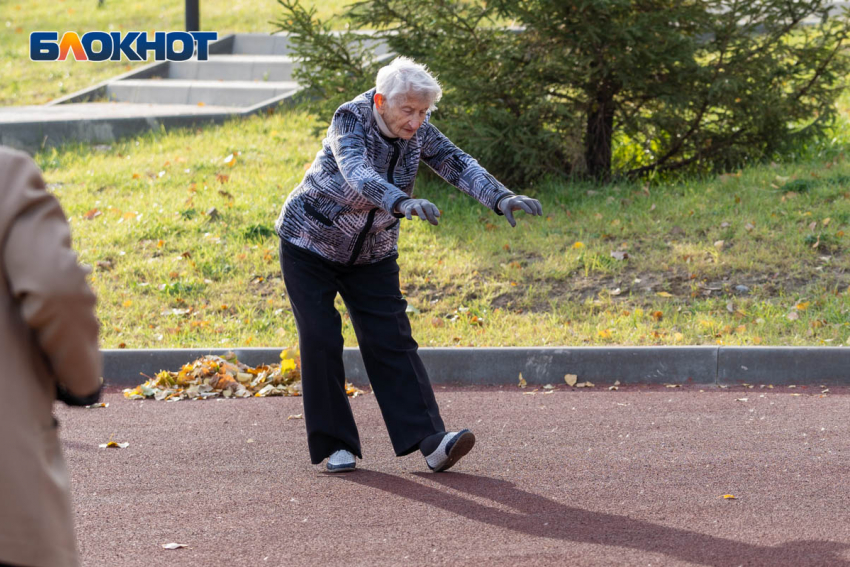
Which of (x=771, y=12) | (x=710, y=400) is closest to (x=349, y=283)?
(x=710, y=400)

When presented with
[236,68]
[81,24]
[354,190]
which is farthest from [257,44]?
[354,190]

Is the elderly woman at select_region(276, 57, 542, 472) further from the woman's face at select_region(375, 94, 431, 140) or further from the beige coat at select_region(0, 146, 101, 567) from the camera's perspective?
the beige coat at select_region(0, 146, 101, 567)

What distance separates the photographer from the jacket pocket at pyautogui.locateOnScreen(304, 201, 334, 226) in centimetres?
441

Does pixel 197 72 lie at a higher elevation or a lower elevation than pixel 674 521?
higher

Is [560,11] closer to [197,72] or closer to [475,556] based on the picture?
[475,556]

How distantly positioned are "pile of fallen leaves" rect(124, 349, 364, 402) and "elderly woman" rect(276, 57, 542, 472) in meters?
1.65

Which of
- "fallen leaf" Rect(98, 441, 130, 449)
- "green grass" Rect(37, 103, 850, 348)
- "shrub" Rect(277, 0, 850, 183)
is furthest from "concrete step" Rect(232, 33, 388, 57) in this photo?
"fallen leaf" Rect(98, 441, 130, 449)

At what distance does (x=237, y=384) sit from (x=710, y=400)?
2873mm

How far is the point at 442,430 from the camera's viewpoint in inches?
181

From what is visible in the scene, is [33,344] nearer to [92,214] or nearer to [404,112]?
[404,112]

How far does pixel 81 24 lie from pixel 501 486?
17452 mm

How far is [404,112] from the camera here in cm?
420

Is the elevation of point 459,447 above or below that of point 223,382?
above

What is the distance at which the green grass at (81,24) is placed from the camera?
15.7 metres
